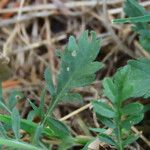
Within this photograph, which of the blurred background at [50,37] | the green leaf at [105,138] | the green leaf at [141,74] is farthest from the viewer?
the blurred background at [50,37]

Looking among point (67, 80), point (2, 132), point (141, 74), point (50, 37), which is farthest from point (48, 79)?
point (50, 37)

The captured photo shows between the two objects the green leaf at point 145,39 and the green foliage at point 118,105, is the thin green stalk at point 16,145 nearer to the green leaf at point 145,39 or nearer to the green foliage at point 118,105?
the green foliage at point 118,105

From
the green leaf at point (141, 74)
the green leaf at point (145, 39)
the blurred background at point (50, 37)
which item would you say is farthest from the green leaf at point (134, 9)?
the blurred background at point (50, 37)

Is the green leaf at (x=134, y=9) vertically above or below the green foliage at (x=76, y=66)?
above

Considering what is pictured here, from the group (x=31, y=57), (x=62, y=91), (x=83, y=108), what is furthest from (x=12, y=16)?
(x=62, y=91)

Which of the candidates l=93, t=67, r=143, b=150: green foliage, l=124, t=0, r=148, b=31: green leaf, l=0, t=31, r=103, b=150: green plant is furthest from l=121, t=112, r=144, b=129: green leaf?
l=124, t=0, r=148, b=31: green leaf

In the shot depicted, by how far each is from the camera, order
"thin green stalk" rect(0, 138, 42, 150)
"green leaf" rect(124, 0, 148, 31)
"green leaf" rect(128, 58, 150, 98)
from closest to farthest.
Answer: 1. "thin green stalk" rect(0, 138, 42, 150)
2. "green leaf" rect(128, 58, 150, 98)
3. "green leaf" rect(124, 0, 148, 31)

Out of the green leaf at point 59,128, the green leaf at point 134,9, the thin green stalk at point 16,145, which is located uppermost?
the green leaf at point 134,9

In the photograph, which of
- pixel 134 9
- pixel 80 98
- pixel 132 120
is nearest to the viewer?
pixel 132 120

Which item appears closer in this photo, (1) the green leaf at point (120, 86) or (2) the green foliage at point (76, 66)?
(1) the green leaf at point (120, 86)

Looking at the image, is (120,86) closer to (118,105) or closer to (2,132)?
(118,105)

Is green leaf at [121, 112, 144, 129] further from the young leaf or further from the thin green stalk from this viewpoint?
the thin green stalk
